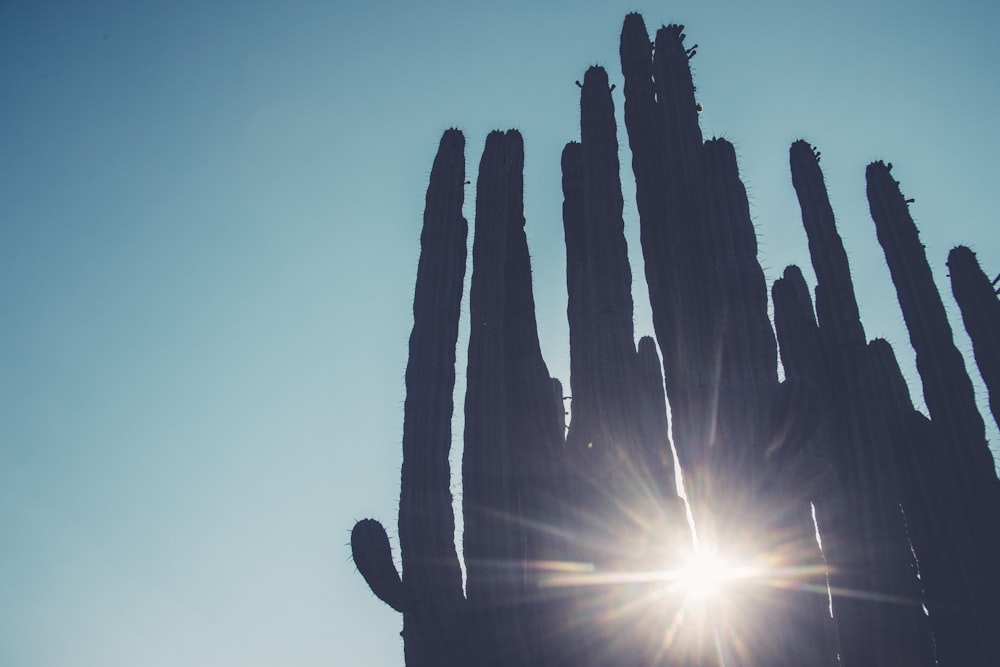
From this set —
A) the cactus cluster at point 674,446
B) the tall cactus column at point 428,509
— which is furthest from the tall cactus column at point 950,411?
the tall cactus column at point 428,509

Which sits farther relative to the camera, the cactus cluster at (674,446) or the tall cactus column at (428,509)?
the tall cactus column at (428,509)

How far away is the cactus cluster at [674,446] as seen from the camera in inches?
227

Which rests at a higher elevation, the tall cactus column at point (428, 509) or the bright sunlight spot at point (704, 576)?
the tall cactus column at point (428, 509)

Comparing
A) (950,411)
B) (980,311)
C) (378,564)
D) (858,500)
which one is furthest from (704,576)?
(980,311)

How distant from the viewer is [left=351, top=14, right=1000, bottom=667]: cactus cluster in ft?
18.9

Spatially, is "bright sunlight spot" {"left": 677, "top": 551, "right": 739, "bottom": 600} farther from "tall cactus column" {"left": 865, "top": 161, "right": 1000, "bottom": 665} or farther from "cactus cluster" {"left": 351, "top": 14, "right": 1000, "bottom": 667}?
"tall cactus column" {"left": 865, "top": 161, "right": 1000, "bottom": 665}

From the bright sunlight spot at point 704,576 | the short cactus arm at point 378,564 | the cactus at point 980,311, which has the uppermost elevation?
the cactus at point 980,311

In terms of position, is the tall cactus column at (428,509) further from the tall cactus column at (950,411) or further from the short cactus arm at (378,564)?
the tall cactus column at (950,411)

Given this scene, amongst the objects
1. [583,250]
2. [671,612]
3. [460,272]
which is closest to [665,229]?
[583,250]

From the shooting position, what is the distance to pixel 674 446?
6223 millimetres

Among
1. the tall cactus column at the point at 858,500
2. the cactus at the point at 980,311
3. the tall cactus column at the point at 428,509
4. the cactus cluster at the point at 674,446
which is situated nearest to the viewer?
the cactus cluster at the point at 674,446

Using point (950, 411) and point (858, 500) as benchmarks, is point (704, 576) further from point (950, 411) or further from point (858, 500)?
point (950, 411)

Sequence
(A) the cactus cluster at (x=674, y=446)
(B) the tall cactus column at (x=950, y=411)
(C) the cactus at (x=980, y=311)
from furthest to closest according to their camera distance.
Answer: (C) the cactus at (x=980, y=311) → (B) the tall cactus column at (x=950, y=411) → (A) the cactus cluster at (x=674, y=446)

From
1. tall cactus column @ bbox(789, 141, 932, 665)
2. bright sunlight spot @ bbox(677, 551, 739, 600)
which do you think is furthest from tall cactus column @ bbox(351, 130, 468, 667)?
tall cactus column @ bbox(789, 141, 932, 665)
